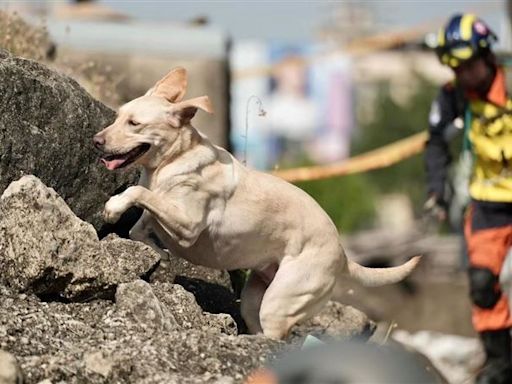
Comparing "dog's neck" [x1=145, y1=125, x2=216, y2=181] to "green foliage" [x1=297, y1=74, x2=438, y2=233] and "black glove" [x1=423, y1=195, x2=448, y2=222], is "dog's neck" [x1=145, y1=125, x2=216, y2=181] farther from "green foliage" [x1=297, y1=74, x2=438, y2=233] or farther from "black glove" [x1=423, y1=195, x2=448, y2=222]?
"green foliage" [x1=297, y1=74, x2=438, y2=233]

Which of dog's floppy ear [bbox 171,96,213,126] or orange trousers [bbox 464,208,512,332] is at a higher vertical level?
dog's floppy ear [bbox 171,96,213,126]

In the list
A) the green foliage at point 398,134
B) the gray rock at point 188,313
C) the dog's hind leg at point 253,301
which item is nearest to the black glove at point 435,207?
the dog's hind leg at point 253,301

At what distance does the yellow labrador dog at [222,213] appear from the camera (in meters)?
6.95

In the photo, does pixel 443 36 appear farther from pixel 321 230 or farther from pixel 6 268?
pixel 6 268

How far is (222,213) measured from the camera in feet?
23.4

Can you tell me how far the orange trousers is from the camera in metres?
8.55

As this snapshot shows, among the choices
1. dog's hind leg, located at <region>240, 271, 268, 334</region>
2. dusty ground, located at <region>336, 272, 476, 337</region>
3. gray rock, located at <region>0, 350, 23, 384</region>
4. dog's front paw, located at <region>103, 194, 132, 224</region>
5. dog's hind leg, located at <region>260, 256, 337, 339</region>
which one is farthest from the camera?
dusty ground, located at <region>336, 272, 476, 337</region>

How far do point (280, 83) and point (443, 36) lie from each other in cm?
9592

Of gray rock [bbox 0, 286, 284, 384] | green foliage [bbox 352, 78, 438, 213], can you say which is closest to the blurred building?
gray rock [bbox 0, 286, 284, 384]

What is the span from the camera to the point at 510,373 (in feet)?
27.8

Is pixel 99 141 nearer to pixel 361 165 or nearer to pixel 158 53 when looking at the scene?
pixel 158 53

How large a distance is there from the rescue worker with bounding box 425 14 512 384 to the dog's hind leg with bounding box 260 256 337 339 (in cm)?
156

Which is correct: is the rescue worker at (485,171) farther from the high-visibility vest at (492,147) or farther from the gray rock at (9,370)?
the gray rock at (9,370)

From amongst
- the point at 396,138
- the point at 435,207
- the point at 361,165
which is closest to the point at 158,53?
the point at 361,165
